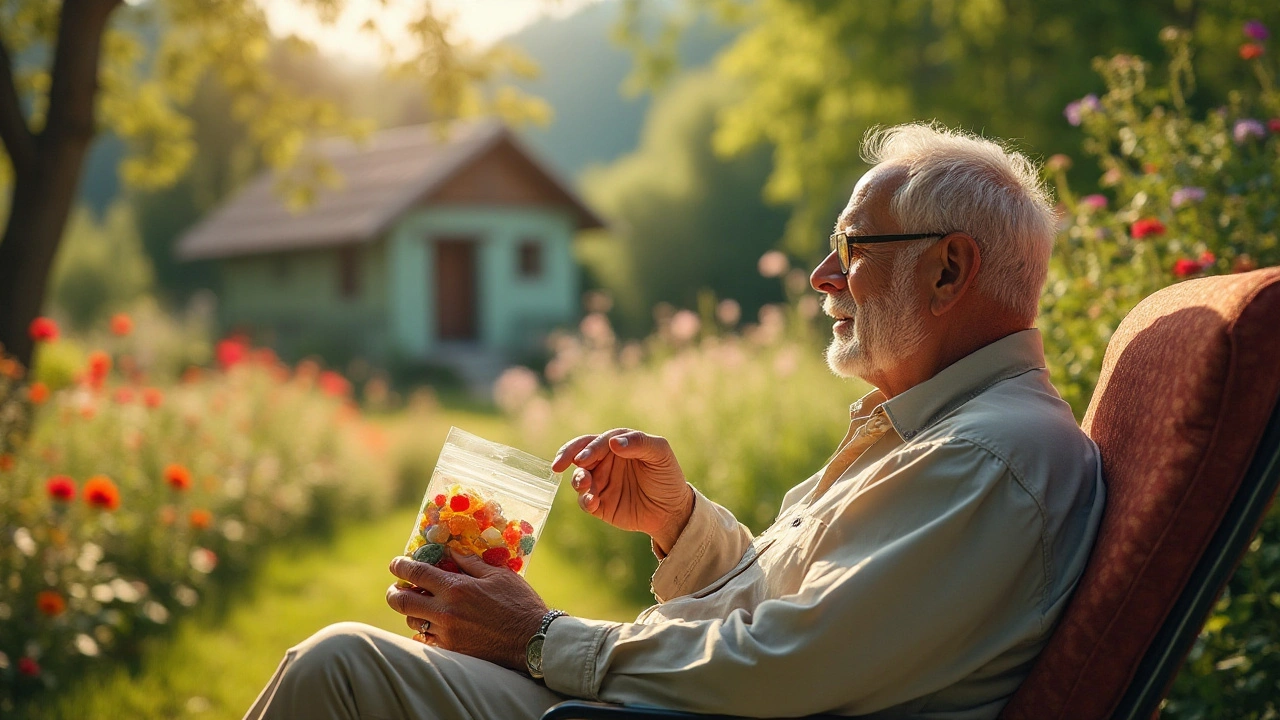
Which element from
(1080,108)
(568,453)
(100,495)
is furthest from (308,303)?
(568,453)

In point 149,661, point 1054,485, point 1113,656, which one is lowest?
point 149,661

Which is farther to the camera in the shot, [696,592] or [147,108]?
[147,108]

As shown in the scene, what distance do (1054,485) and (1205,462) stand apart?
0.23 meters

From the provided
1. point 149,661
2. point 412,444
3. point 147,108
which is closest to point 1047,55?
point 412,444

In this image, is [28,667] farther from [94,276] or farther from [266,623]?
[94,276]

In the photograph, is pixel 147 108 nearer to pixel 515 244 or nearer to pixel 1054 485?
pixel 1054 485

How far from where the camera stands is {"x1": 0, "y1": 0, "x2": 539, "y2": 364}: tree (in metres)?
5.41

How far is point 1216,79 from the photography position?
1044 centimetres

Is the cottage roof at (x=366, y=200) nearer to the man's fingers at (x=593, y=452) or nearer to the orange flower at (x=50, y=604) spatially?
the orange flower at (x=50, y=604)

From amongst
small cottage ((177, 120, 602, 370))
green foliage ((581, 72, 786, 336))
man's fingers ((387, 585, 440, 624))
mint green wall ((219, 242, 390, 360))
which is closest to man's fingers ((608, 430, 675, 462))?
man's fingers ((387, 585, 440, 624))

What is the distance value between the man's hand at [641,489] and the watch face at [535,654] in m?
0.45

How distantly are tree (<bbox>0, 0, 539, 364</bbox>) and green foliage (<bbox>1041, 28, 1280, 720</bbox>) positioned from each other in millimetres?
4368

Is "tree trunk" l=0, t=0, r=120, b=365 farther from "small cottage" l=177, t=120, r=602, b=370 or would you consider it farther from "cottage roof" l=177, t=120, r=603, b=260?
"small cottage" l=177, t=120, r=602, b=370

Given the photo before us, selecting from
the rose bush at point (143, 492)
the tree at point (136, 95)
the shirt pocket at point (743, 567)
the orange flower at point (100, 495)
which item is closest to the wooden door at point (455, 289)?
the tree at point (136, 95)
